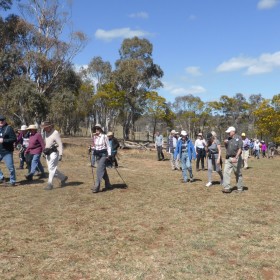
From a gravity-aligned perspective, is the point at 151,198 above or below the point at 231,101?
below

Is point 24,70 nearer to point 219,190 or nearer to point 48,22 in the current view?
point 48,22

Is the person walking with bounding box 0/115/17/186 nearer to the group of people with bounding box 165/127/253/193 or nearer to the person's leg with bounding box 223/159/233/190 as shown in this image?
the group of people with bounding box 165/127/253/193

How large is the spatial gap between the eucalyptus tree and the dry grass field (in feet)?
134

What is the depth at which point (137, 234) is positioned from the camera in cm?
584

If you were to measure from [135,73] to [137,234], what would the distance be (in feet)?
146

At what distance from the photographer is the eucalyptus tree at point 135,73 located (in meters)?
49.0

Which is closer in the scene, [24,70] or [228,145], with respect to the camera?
[228,145]

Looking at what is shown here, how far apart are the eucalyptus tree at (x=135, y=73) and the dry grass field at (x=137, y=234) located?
1612 inches

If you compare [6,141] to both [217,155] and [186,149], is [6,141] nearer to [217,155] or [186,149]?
[186,149]

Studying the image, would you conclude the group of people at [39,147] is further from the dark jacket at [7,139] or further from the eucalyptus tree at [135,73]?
the eucalyptus tree at [135,73]

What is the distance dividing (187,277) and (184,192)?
5.70 metres

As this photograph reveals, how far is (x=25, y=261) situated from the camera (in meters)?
4.63

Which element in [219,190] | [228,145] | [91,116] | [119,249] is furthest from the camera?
[91,116]

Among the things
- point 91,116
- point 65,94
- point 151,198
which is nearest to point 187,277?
point 151,198
